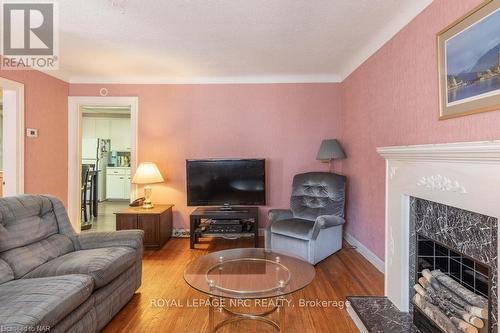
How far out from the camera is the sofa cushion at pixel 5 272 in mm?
1691

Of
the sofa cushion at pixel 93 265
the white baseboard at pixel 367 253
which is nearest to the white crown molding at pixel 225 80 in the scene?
the white baseboard at pixel 367 253

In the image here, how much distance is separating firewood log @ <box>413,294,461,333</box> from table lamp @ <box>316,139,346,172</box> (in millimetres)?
2079

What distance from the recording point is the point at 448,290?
1634 millimetres

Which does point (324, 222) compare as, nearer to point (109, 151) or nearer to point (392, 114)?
point (392, 114)

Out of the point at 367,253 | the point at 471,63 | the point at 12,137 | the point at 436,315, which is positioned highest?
the point at 471,63

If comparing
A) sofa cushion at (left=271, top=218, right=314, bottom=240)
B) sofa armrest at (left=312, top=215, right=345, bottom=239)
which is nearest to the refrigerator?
sofa cushion at (left=271, top=218, right=314, bottom=240)

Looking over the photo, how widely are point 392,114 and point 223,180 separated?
2.27 m

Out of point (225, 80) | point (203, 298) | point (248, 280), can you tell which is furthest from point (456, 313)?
point (225, 80)

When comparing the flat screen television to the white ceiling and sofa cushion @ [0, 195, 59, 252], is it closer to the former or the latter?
the white ceiling

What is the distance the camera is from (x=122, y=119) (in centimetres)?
697

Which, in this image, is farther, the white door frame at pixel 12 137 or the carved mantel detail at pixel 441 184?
the white door frame at pixel 12 137

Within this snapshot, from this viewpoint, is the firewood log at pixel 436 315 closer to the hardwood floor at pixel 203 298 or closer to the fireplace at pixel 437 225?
the fireplace at pixel 437 225

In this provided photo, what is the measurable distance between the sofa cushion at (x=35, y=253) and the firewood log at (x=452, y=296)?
9.07 feet

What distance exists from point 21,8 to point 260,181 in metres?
3.04
